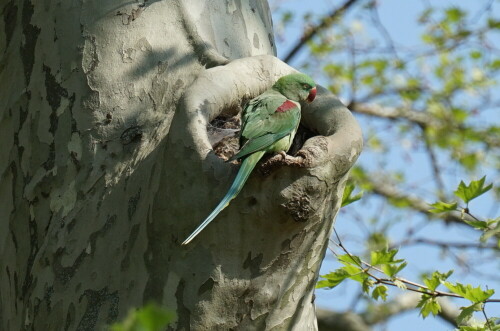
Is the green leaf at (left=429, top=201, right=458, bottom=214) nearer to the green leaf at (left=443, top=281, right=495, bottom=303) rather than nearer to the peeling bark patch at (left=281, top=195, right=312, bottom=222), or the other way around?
the green leaf at (left=443, top=281, right=495, bottom=303)

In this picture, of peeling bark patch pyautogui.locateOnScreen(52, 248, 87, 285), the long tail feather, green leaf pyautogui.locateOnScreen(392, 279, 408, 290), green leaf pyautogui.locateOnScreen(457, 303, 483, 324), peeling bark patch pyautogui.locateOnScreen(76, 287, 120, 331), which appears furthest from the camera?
green leaf pyautogui.locateOnScreen(392, 279, 408, 290)

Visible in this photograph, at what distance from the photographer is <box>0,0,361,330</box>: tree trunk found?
229 cm

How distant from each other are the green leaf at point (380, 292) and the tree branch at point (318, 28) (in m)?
4.41

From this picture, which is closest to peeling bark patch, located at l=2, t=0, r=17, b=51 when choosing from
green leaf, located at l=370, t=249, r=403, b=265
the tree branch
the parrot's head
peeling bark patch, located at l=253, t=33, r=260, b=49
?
peeling bark patch, located at l=253, t=33, r=260, b=49

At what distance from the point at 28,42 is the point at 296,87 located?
103 cm

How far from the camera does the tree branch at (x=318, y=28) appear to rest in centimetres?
729

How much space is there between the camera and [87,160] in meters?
2.68

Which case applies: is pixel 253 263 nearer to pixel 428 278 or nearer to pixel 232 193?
pixel 232 193

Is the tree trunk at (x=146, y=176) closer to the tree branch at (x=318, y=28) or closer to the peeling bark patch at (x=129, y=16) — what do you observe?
the peeling bark patch at (x=129, y=16)

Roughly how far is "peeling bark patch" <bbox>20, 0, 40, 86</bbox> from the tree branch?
449cm

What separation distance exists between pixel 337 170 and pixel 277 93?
647 millimetres

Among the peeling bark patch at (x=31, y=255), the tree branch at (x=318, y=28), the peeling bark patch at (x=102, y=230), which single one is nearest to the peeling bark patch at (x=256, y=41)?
the peeling bark patch at (x=102, y=230)

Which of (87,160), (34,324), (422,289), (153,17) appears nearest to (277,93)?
(153,17)

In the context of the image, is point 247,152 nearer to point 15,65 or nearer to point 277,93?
point 277,93
